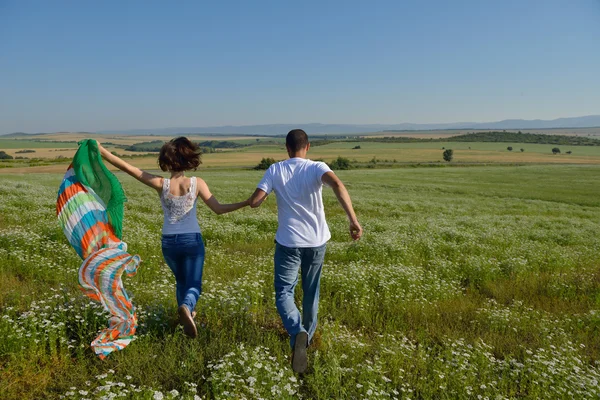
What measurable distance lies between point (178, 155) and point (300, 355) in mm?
2632

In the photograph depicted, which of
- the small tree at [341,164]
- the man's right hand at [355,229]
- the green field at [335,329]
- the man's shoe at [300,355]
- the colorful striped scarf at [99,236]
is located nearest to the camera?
the green field at [335,329]

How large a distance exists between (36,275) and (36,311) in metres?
2.28

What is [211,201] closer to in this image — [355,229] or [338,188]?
[338,188]

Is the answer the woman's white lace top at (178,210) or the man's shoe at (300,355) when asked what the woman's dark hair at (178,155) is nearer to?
the woman's white lace top at (178,210)

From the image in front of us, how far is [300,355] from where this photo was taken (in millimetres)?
4219

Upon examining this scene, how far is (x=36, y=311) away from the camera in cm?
492

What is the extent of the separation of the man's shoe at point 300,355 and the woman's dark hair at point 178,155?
7.72 feet

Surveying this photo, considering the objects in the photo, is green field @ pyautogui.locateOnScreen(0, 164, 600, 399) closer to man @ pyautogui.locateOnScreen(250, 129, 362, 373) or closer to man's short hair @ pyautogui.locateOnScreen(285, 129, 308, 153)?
man @ pyautogui.locateOnScreen(250, 129, 362, 373)

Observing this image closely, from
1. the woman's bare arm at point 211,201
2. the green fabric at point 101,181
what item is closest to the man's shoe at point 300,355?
the woman's bare arm at point 211,201

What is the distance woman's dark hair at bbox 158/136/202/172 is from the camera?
471cm

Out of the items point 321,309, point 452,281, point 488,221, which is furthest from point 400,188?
point 321,309

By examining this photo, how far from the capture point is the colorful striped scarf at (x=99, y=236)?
4.48 metres

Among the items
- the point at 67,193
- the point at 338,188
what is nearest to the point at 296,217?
the point at 338,188

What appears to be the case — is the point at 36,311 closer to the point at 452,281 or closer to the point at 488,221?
the point at 452,281
